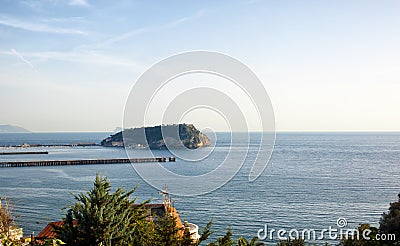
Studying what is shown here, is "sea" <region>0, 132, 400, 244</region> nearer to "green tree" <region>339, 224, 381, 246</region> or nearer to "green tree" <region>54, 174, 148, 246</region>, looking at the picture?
"green tree" <region>339, 224, 381, 246</region>

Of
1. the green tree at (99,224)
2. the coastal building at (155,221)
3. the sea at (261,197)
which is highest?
the green tree at (99,224)

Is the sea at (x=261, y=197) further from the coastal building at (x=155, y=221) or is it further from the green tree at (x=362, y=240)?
the green tree at (x=362, y=240)

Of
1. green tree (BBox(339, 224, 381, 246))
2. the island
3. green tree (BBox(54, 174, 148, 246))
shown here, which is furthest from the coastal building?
the island

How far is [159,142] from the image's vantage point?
125438 millimetres

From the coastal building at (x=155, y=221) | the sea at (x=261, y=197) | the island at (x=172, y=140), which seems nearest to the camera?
the coastal building at (x=155, y=221)

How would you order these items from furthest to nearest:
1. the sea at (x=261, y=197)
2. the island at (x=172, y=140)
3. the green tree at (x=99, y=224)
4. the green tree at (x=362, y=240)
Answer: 1. the island at (x=172, y=140)
2. the sea at (x=261, y=197)
3. the green tree at (x=362, y=240)
4. the green tree at (x=99, y=224)

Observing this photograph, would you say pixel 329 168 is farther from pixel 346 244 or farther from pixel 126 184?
pixel 346 244

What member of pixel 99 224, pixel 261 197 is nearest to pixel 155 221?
pixel 99 224

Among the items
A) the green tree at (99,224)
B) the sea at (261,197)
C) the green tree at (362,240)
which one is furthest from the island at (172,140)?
the green tree at (99,224)

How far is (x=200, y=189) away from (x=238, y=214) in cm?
1306

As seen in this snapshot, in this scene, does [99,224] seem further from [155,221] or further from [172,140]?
[172,140]

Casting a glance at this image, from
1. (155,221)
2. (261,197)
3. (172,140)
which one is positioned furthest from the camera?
(172,140)

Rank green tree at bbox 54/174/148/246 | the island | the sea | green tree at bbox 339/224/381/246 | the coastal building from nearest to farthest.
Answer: green tree at bbox 54/174/148/246 < green tree at bbox 339/224/381/246 < the coastal building < the sea < the island

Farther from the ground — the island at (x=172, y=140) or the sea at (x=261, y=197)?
the island at (x=172, y=140)
